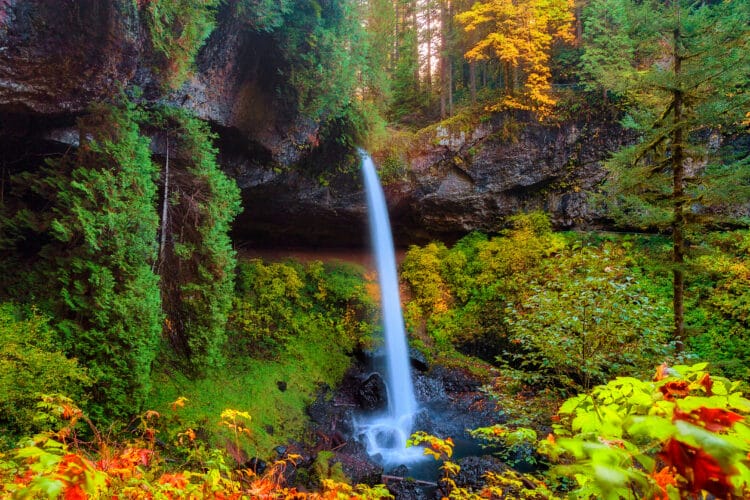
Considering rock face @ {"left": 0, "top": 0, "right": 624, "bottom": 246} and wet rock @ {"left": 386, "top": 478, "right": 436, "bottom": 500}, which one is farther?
wet rock @ {"left": 386, "top": 478, "right": 436, "bottom": 500}

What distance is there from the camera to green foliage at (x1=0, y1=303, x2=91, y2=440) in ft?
13.5

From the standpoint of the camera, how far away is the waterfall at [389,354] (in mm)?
9039

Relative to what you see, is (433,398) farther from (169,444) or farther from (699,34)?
(699,34)

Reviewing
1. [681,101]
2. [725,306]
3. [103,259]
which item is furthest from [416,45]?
[103,259]

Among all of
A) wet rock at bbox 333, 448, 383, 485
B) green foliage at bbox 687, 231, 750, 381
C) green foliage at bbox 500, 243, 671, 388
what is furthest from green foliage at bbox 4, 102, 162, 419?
green foliage at bbox 687, 231, 750, 381

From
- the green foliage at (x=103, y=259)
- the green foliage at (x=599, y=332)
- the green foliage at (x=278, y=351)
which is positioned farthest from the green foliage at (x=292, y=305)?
the green foliage at (x=599, y=332)

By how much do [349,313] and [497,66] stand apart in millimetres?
12917

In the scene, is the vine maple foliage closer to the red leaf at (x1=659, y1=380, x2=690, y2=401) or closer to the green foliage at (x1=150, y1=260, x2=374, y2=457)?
the green foliage at (x1=150, y1=260, x2=374, y2=457)

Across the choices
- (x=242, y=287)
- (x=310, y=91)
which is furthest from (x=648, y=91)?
(x=242, y=287)

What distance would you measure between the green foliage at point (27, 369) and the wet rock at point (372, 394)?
6.57 metres

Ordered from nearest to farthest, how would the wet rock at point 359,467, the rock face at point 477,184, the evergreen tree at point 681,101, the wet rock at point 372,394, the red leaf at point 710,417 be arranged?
the red leaf at point 710,417, the evergreen tree at point 681,101, the wet rock at point 359,467, the wet rock at point 372,394, the rock face at point 477,184

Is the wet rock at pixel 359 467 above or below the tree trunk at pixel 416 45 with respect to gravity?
below

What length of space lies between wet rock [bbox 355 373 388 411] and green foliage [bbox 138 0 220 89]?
837cm

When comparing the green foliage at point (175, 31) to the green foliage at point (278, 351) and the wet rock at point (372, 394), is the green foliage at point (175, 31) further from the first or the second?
the wet rock at point (372, 394)
